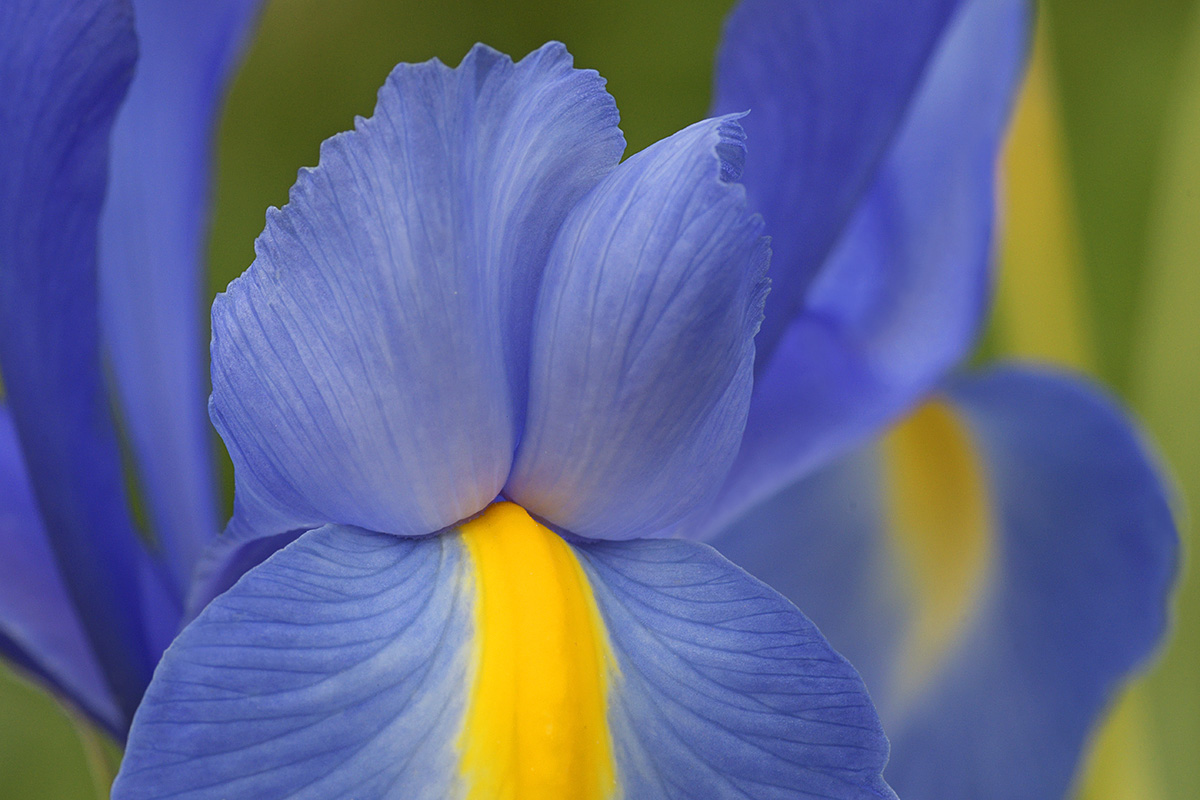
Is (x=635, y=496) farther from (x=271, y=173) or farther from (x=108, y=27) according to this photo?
(x=271, y=173)

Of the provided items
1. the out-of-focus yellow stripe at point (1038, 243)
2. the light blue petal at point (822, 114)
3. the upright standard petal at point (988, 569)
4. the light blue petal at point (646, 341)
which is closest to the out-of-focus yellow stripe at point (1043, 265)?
the out-of-focus yellow stripe at point (1038, 243)

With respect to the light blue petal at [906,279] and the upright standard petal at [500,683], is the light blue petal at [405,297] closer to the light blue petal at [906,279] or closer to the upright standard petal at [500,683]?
the upright standard petal at [500,683]

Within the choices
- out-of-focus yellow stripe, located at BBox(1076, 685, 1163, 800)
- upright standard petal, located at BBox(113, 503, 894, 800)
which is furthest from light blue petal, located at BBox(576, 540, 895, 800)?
out-of-focus yellow stripe, located at BBox(1076, 685, 1163, 800)

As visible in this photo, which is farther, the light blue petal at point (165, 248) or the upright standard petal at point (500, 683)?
the light blue petal at point (165, 248)

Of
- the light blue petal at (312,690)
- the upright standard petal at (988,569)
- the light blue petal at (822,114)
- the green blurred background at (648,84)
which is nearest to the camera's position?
the light blue petal at (312,690)

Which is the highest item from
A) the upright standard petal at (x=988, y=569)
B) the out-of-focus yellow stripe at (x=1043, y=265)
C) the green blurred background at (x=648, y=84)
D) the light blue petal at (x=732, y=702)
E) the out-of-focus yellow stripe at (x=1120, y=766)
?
the green blurred background at (x=648, y=84)

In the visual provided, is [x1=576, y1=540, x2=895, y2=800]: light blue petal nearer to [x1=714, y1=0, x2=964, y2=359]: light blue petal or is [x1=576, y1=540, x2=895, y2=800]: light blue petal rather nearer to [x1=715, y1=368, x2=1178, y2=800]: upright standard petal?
[x1=714, y1=0, x2=964, y2=359]: light blue petal

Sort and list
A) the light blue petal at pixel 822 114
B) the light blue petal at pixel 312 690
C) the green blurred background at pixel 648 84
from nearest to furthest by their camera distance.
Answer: the light blue petal at pixel 312 690 → the light blue petal at pixel 822 114 → the green blurred background at pixel 648 84
